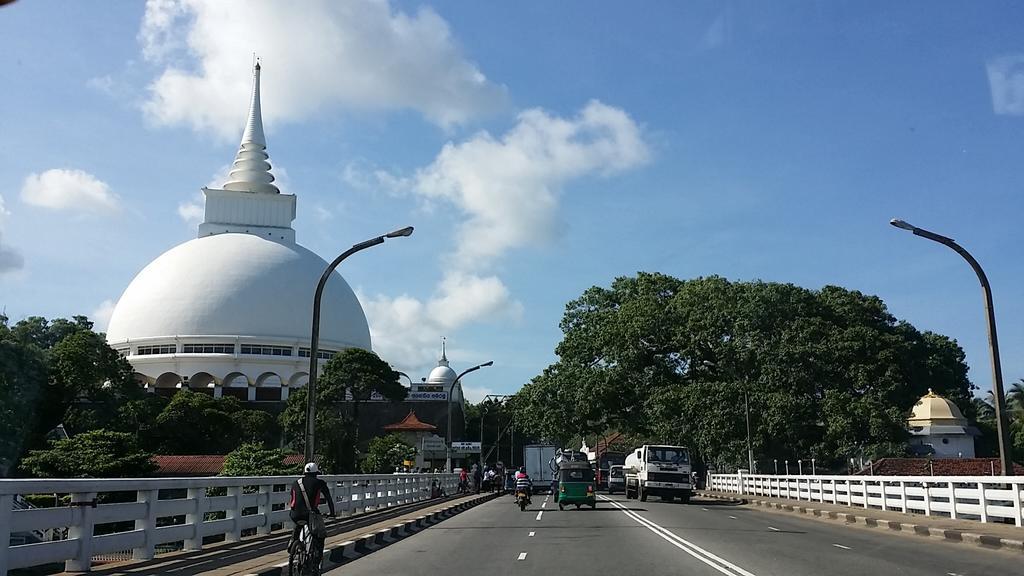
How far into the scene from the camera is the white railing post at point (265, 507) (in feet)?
59.5

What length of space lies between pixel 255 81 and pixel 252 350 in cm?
4462

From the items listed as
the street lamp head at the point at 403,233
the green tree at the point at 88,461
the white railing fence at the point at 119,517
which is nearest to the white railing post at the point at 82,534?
the white railing fence at the point at 119,517

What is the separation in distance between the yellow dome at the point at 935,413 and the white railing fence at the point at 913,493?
65.0ft

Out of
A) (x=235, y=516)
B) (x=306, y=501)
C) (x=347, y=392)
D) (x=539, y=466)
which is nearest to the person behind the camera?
(x=306, y=501)

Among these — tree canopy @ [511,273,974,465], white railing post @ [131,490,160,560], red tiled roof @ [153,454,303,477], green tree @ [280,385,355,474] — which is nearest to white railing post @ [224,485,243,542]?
white railing post @ [131,490,160,560]

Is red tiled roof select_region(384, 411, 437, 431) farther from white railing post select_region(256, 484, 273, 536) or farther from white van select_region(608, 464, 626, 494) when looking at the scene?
white railing post select_region(256, 484, 273, 536)

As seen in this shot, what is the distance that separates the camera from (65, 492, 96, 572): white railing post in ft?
36.3

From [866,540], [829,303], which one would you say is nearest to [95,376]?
[829,303]

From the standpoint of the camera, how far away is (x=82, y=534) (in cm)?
1112

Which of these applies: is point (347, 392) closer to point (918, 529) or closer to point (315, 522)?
point (918, 529)

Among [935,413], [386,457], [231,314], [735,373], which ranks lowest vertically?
[386,457]

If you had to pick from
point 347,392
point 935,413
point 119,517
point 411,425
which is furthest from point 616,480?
point 119,517

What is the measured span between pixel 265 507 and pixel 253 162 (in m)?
119

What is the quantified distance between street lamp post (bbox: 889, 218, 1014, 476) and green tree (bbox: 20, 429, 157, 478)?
37808 millimetres
